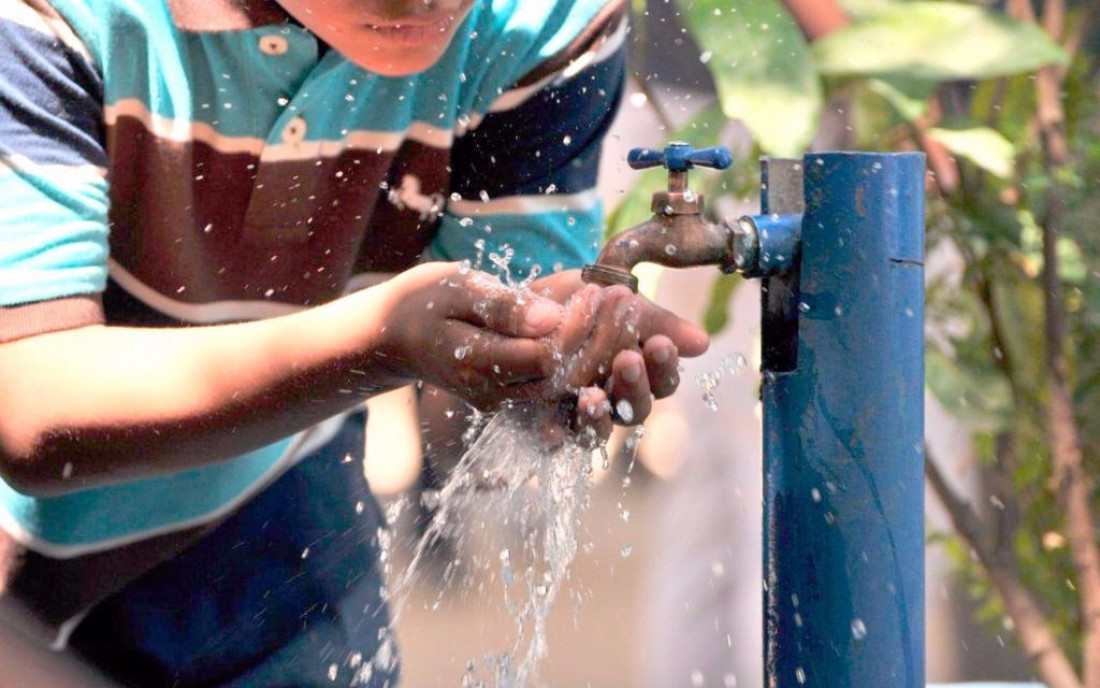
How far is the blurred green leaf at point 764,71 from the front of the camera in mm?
1852

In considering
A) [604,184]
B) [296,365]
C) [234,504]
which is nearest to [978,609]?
[604,184]

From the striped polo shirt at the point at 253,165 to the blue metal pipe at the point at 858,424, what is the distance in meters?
0.47

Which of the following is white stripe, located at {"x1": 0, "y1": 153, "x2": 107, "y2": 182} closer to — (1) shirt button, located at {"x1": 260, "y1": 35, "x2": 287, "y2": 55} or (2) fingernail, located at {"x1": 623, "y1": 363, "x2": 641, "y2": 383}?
(1) shirt button, located at {"x1": 260, "y1": 35, "x2": 287, "y2": 55}

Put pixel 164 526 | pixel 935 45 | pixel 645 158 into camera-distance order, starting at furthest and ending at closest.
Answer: pixel 935 45, pixel 164 526, pixel 645 158

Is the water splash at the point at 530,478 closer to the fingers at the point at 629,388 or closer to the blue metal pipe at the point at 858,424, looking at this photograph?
the fingers at the point at 629,388

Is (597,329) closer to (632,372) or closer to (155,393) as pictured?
(632,372)

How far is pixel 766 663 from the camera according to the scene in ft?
3.36

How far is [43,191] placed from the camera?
3.72 feet

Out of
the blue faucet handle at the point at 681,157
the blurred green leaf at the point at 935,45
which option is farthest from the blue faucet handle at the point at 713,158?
the blurred green leaf at the point at 935,45

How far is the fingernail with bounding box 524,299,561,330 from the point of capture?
90cm

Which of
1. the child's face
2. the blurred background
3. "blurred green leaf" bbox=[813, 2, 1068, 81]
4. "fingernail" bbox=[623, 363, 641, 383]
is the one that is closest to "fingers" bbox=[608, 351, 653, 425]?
"fingernail" bbox=[623, 363, 641, 383]

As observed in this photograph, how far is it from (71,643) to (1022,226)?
153cm

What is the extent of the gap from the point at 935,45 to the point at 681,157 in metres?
1.19

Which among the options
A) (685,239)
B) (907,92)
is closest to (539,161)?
(685,239)
